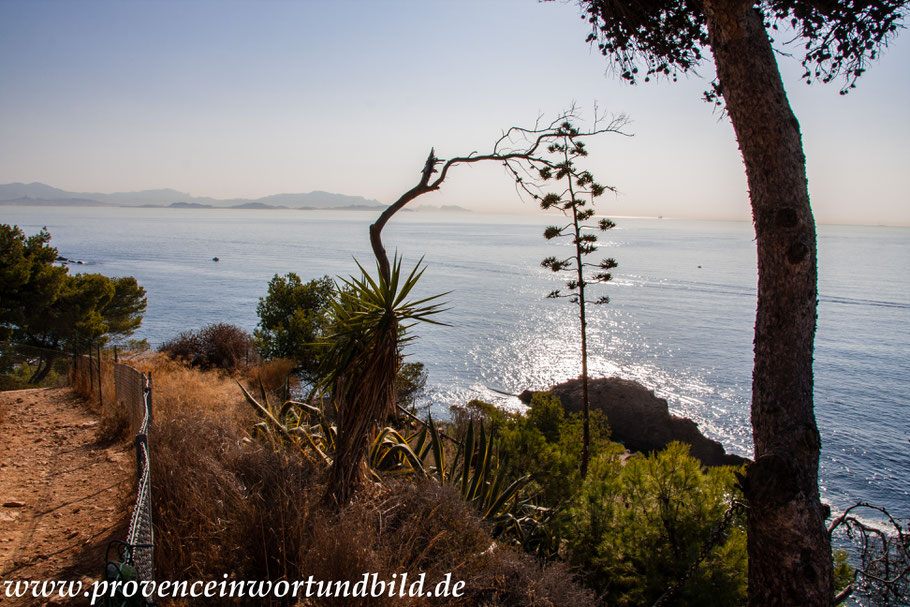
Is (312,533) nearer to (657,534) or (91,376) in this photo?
(657,534)

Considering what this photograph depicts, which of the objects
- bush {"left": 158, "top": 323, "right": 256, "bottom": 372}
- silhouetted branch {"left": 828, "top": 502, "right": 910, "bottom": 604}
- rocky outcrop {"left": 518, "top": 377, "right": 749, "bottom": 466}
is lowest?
rocky outcrop {"left": 518, "top": 377, "right": 749, "bottom": 466}

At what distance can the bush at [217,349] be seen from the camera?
72.2ft

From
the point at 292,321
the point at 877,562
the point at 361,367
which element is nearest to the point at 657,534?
the point at 877,562

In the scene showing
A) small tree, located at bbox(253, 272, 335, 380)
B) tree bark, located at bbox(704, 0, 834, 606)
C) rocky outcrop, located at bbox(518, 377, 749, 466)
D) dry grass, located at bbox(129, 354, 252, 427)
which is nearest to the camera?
tree bark, located at bbox(704, 0, 834, 606)

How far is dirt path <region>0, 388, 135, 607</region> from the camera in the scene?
429 centimetres

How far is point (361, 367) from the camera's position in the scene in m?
4.39

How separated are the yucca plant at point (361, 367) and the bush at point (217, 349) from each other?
18.7 metres

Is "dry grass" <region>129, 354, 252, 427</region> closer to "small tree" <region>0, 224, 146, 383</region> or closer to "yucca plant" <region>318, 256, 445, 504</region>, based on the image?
"yucca plant" <region>318, 256, 445, 504</region>

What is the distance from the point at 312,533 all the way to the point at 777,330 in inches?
147

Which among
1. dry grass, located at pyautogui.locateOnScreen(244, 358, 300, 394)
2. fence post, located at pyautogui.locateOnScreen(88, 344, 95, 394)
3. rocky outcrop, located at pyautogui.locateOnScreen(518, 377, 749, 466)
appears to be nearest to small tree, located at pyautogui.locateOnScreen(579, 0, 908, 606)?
fence post, located at pyautogui.locateOnScreen(88, 344, 95, 394)

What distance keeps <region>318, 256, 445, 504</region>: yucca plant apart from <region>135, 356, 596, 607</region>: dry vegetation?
249mm

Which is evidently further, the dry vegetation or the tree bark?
the tree bark

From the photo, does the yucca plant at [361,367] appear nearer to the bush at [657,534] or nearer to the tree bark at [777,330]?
the bush at [657,534]

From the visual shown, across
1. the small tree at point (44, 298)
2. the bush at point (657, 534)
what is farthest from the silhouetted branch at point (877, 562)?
the small tree at point (44, 298)
